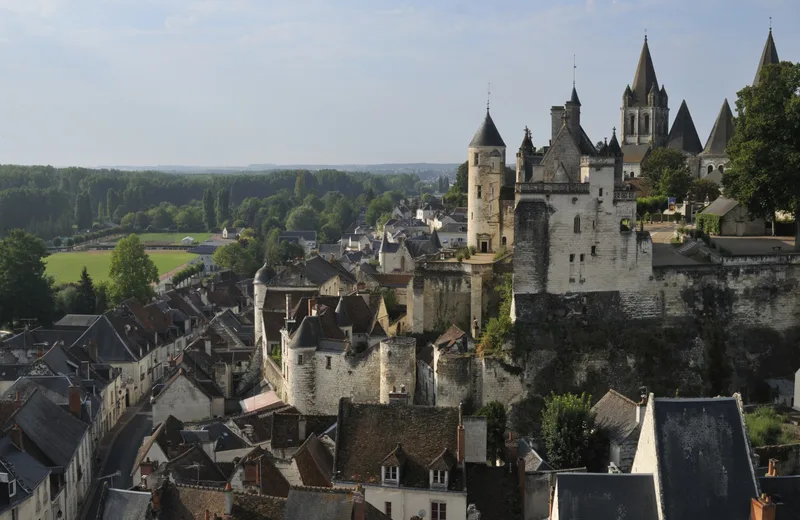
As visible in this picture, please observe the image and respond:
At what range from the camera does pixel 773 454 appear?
99.6 feet

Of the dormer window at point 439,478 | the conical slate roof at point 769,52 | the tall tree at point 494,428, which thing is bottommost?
the tall tree at point 494,428

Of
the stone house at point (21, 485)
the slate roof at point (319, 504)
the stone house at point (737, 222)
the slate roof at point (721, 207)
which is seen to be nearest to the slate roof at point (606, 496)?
the slate roof at point (319, 504)

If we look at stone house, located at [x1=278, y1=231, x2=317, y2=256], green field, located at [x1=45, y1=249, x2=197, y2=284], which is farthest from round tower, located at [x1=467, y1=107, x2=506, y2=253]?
stone house, located at [x1=278, y1=231, x2=317, y2=256]

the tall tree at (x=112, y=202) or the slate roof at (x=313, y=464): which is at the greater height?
the tall tree at (x=112, y=202)

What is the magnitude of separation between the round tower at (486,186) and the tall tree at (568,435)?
1589 centimetres

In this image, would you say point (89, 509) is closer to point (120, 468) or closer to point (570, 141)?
point (120, 468)

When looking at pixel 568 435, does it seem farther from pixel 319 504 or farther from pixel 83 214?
pixel 83 214

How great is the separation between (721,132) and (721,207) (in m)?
24.7

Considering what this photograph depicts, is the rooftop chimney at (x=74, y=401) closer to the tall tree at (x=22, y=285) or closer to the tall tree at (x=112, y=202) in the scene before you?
the tall tree at (x=22, y=285)

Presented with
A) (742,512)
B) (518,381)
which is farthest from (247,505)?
(518,381)

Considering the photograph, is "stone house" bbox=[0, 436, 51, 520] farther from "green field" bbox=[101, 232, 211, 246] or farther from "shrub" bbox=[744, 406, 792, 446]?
"green field" bbox=[101, 232, 211, 246]

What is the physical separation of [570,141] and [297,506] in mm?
27834

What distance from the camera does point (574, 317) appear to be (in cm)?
4203

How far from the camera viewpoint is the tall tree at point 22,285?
7000 centimetres
